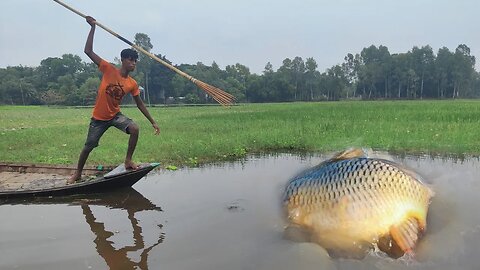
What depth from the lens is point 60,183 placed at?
5.55 m

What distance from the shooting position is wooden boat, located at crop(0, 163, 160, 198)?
4.89m

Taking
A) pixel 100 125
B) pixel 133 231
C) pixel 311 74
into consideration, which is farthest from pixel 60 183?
pixel 311 74

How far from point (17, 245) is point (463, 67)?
A: 8188cm

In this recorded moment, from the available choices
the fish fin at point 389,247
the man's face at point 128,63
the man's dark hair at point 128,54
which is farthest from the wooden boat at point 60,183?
the fish fin at point 389,247

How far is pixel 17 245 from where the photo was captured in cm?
355

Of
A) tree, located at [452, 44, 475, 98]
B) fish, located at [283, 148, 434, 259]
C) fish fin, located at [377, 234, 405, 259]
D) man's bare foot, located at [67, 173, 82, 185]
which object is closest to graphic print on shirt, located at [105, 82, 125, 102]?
man's bare foot, located at [67, 173, 82, 185]

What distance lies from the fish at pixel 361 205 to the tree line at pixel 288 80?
60.1 m

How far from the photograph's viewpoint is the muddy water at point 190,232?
3.11 m

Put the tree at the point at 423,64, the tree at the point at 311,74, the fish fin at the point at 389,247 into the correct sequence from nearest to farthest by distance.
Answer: the fish fin at the point at 389,247
the tree at the point at 423,64
the tree at the point at 311,74

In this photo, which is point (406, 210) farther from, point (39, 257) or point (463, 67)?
point (463, 67)

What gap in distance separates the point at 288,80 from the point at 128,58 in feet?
230

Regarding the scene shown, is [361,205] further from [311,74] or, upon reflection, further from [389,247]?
[311,74]

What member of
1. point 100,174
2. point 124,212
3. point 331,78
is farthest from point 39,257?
point 331,78

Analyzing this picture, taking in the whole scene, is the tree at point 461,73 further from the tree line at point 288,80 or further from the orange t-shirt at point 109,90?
the orange t-shirt at point 109,90
